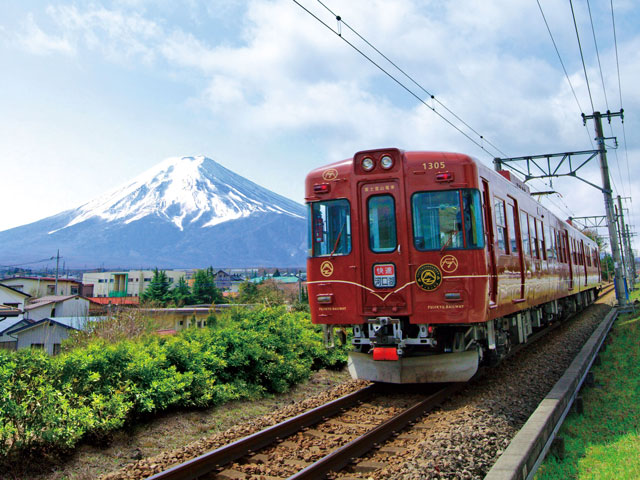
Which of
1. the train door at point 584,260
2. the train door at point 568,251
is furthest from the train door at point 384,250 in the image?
the train door at point 584,260

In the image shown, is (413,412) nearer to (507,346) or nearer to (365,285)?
(365,285)

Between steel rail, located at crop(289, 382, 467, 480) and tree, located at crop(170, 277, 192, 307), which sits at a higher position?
tree, located at crop(170, 277, 192, 307)

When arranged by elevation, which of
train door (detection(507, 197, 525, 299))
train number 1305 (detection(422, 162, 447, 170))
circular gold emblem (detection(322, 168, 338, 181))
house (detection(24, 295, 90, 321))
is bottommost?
house (detection(24, 295, 90, 321))

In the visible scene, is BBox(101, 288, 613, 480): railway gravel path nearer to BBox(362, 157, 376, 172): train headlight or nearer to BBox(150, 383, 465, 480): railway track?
BBox(150, 383, 465, 480): railway track

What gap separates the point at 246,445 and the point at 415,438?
197 cm

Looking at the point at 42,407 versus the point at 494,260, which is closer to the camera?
the point at 42,407

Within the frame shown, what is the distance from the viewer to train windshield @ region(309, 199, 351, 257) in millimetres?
8539

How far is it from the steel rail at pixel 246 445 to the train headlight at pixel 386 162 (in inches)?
138

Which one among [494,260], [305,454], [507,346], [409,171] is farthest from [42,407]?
[507,346]

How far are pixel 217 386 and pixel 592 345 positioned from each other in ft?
25.3

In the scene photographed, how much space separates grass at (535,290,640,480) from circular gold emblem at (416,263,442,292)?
8.02 feet

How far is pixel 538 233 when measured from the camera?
12422mm

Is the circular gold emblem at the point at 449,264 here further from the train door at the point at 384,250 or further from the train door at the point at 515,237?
the train door at the point at 515,237

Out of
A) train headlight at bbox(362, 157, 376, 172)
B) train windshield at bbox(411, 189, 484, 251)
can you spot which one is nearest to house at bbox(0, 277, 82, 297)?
train headlight at bbox(362, 157, 376, 172)
